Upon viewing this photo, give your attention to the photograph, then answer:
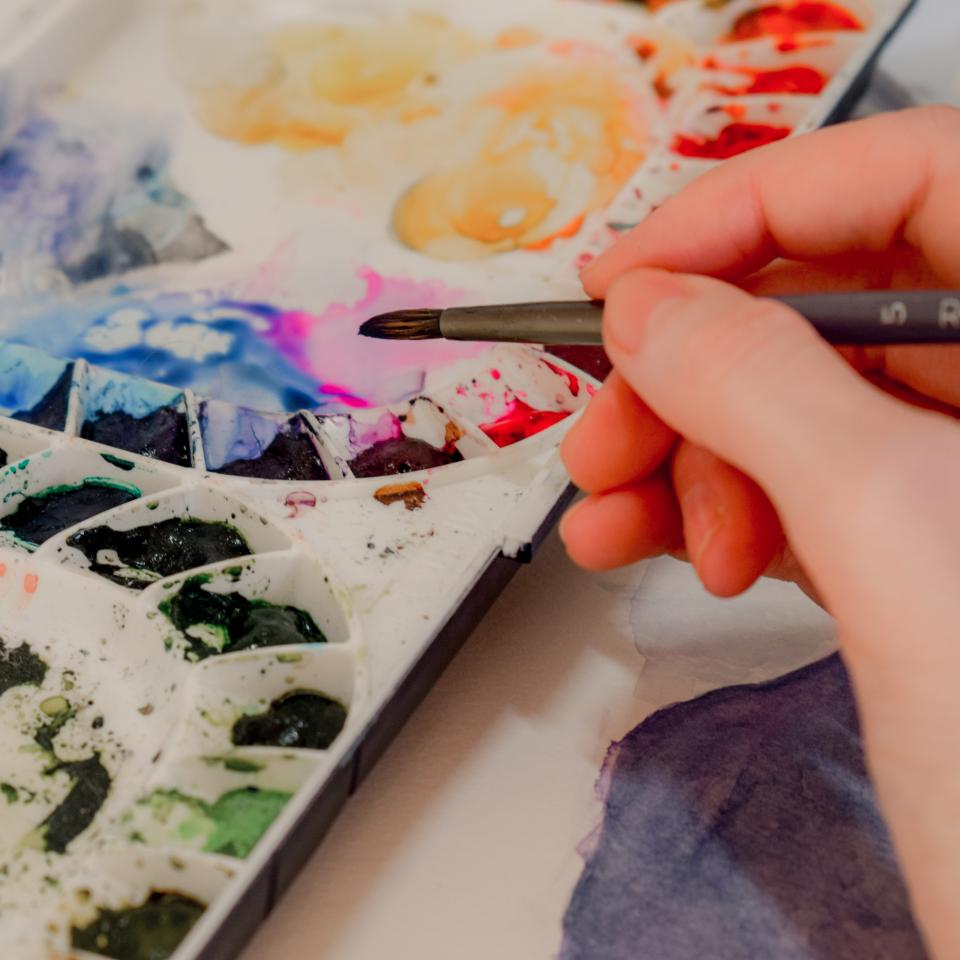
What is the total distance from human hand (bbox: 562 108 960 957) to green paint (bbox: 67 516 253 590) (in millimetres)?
287

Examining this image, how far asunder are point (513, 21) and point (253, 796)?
114cm

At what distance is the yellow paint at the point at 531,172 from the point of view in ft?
3.93

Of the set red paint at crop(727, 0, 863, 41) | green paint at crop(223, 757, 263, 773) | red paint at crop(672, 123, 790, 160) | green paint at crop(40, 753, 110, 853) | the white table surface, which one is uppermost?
red paint at crop(727, 0, 863, 41)

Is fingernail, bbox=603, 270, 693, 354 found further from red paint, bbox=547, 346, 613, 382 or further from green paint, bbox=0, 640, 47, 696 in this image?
green paint, bbox=0, 640, 47, 696

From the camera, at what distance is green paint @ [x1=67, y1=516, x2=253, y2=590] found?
2.87 feet

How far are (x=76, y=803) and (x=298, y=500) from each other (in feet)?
0.92

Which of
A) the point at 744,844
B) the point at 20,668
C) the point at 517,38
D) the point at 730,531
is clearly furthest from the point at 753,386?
the point at 517,38

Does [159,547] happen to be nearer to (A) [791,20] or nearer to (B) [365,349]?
(B) [365,349]

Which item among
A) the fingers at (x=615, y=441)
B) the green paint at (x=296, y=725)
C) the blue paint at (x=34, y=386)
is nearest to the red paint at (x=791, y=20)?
the fingers at (x=615, y=441)

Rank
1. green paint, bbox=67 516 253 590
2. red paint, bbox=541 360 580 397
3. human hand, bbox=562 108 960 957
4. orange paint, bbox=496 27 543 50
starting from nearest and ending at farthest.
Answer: human hand, bbox=562 108 960 957 < green paint, bbox=67 516 253 590 < red paint, bbox=541 360 580 397 < orange paint, bbox=496 27 543 50

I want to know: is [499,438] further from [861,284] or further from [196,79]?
[196,79]

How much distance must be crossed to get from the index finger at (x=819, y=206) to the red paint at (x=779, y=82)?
566mm

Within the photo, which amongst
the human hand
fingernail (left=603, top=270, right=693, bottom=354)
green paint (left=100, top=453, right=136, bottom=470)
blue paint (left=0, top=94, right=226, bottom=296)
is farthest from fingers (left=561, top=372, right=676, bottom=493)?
blue paint (left=0, top=94, right=226, bottom=296)

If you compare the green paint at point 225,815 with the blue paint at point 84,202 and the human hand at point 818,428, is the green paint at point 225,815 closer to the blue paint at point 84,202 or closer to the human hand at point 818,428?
the human hand at point 818,428
